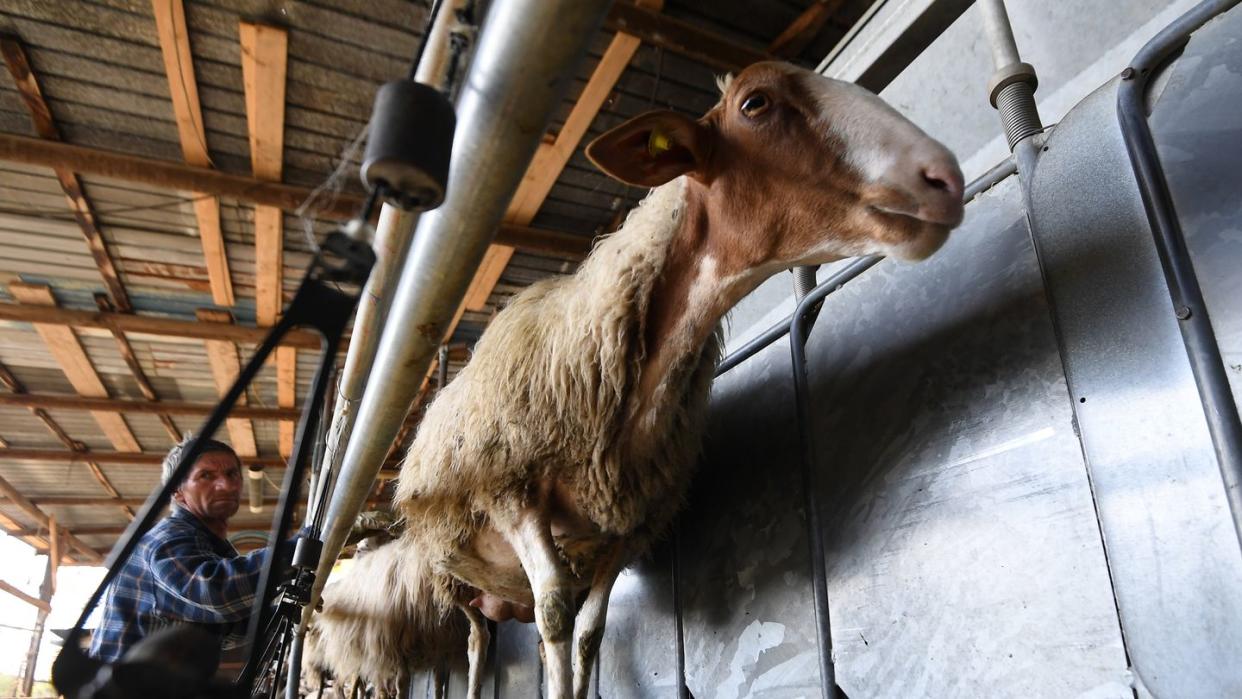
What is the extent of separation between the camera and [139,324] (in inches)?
189

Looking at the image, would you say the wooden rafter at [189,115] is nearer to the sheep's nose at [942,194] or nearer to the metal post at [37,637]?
the sheep's nose at [942,194]

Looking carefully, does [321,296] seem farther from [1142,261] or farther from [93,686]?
[1142,261]

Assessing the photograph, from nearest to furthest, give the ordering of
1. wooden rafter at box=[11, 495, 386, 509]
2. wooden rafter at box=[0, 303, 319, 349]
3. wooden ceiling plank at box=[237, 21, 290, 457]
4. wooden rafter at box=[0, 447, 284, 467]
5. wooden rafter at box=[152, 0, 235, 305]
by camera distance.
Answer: wooden rafter at box=[152, 0, 235, 305], wooden ceiling plank at box=[237, 21, 290, 457], wooden rafter at box=[0, 303, 319, 349], wooden rafter at box=[0, 447, 284, 467], wooden rafter at box=[11, 495, 386, 509]

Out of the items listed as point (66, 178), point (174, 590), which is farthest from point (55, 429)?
point (174, 590)

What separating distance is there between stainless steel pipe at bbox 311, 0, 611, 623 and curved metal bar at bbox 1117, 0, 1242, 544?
0.93 metres

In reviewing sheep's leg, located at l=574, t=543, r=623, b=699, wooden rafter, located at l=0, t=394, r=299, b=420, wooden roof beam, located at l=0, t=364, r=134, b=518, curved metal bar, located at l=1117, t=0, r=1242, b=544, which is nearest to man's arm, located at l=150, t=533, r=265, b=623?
sheep's leg, located at l=574, t=543, r=623, b=699

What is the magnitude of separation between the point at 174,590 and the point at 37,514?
1088cm

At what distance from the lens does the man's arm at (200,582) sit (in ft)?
5.16

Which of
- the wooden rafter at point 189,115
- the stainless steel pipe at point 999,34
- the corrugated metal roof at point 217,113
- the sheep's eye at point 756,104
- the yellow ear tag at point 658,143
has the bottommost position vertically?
the yellow ear tag at point 658,143

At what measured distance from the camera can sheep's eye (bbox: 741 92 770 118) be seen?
4.91 feet

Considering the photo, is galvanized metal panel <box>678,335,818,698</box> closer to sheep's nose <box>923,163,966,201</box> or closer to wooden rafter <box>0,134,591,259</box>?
sheep's nose <box>923,163,966,201</box>

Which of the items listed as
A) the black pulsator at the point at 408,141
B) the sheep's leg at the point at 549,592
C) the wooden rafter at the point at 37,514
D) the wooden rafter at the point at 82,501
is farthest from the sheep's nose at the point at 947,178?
the wooden rafter at the point at 37,514

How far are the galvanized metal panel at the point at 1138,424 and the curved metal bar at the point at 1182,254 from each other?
2cm

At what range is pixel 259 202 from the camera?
3.51 metres
